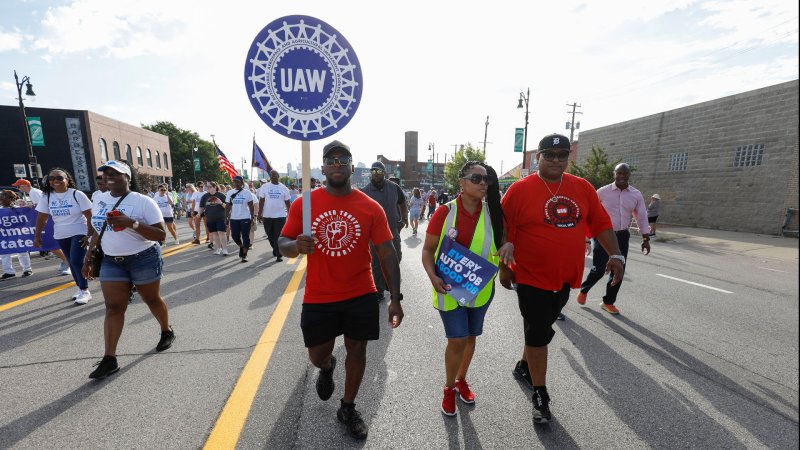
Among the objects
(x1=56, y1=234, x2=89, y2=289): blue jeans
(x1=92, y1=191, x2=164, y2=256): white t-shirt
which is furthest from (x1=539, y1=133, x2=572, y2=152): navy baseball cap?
(x1=56, y1=234, x2=89, y2=289): blue jeans

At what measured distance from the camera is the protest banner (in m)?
6.64

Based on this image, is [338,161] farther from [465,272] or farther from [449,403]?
[449,403]

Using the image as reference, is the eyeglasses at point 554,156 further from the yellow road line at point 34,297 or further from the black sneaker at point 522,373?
the yellow road line at point 34,297

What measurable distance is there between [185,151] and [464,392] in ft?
203

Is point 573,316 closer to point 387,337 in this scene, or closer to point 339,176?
point 387,337

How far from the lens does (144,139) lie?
3719 centimetres

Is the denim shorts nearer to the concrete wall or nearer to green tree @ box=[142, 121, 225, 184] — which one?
the concrete wall

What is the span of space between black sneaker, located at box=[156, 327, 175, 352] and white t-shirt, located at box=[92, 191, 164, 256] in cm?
92

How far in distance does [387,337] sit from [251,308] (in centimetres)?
198

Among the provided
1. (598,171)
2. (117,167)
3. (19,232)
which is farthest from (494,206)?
(598,171)

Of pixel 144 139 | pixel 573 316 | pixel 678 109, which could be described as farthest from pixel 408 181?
pixel 573 316

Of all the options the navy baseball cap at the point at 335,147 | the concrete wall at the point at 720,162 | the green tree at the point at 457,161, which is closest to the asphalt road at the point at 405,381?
the navy baseball cap at the point at 335,147

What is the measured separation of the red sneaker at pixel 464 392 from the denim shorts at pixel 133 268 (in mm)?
2889

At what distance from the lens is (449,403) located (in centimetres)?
255
